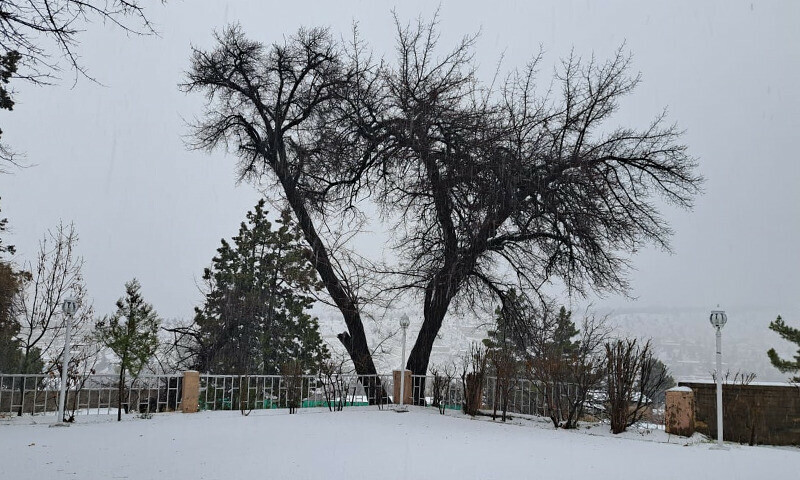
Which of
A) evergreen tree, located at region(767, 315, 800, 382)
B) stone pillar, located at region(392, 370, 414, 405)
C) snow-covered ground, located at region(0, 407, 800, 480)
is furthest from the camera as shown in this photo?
evergreen tree, located at region(767, 315, 800, 382)

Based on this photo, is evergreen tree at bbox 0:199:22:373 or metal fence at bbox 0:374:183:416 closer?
metal fence at bbox 0:374:183:416

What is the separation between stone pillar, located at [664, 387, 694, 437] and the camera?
11594 mm

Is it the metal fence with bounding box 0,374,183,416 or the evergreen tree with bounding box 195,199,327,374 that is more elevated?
the evergreen tree with bounding box 195,199,327,374

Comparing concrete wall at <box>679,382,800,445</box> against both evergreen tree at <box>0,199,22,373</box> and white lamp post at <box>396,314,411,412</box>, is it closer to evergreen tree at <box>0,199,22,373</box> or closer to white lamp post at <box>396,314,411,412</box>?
white lamp post at <box>396,314,411,412</box>

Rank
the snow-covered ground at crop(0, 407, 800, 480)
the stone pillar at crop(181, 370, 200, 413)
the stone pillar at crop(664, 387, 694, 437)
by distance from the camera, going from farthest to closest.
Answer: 1. the stone pillar at crop(181, 370, 200, 413)
2. the stone pillar at crop(664, 387, 694, 437)
3. the snow-covered ground at crop(0, 407, 800, 480)

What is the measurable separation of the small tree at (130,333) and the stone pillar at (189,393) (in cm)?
91

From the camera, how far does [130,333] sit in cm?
1209

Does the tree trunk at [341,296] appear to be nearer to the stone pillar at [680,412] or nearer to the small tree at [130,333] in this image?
the small tree at [130,333]

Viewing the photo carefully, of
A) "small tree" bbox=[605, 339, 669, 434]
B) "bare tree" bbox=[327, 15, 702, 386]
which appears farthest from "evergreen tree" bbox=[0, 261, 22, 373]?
"small tree" bbox=[605, 339, 669, 434]

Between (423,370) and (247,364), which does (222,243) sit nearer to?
(247,364)

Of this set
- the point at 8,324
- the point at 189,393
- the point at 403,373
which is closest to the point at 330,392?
the point at 403,373

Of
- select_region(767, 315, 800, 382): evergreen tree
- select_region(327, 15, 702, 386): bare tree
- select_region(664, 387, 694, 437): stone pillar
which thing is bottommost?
select_region(664, 387, 694, 437): stone pillar

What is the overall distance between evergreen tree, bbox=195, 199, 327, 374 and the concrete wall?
14169 millimetres

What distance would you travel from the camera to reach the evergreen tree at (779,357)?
72.4 feet
